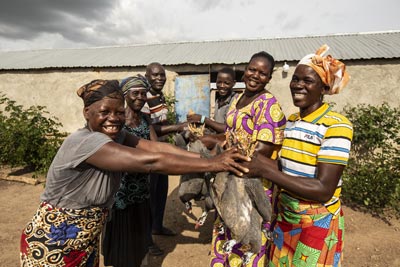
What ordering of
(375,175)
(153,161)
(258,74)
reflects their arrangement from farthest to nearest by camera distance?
1. (375,175)
2. (258,74)
3. (153,161)

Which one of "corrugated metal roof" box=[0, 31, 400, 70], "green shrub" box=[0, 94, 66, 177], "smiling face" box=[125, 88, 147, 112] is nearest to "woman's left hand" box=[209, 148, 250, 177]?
"smiling face" box=[125, 88, 147, 112]

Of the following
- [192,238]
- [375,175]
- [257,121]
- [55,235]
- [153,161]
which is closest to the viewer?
[153,161]

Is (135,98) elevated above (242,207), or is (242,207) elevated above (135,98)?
(135,98)

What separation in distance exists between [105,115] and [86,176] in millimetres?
434

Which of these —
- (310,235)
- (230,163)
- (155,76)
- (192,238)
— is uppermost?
(155,76)

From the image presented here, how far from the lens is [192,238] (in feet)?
13.9

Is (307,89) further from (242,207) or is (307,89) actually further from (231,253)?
(231,253)

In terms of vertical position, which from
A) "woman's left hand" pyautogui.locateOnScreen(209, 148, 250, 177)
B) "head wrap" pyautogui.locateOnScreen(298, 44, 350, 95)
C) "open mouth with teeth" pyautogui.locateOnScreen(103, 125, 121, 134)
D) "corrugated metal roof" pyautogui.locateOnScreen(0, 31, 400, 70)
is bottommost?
"woman's left hand" pyautogui.locateOnScreen(209, 148, 250, 177)

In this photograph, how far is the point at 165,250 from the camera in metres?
3.89

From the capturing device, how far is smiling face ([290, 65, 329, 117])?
1771 mm

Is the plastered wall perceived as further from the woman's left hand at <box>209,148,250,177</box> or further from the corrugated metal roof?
the woman's left hand at <box>209,148,250,177</box>

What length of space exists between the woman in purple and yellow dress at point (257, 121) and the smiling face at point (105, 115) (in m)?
0.90

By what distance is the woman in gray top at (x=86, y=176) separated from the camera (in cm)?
150

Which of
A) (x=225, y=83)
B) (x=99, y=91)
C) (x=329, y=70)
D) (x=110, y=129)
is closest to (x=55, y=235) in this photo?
(x=110, y=129)
